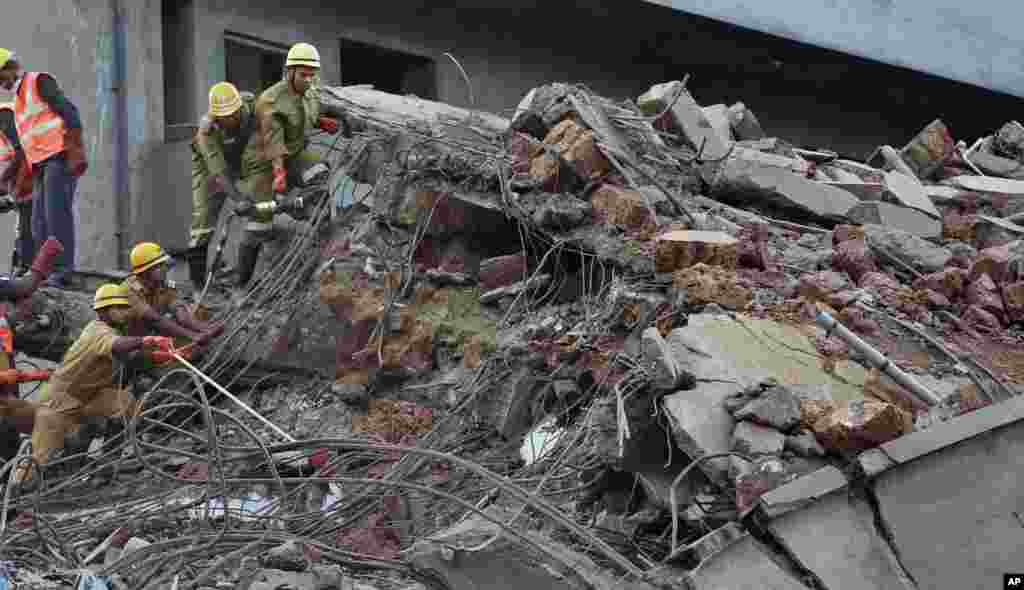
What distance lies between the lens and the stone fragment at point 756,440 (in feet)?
17.9

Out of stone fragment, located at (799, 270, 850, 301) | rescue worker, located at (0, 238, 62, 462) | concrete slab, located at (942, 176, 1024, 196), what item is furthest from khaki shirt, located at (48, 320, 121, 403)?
concrete slab, located at (942, 176, 1024, 196)

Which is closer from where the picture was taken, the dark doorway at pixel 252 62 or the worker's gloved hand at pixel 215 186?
the worker's gloved hand at pixel 215 186

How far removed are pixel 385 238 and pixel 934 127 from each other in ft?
13.7

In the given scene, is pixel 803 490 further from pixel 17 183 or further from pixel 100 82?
pixel 100 82

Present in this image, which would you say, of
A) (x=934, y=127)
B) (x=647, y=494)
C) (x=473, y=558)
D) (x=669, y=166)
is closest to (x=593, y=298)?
(x=669, y=166)

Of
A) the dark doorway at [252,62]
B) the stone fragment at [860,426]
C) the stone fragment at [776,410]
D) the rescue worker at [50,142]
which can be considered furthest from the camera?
the dark doorway at [252,62]

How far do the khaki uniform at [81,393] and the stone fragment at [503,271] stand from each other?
209 cm

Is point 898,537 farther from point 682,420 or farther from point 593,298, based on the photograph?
point 593,298

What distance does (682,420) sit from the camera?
18.5 ft

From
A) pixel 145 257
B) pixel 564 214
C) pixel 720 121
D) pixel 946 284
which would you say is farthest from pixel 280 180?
pixel 946 284

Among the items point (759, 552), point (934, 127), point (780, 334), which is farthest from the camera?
point (934, 127)

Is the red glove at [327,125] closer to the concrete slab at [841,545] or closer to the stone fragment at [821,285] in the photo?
the stone fragment at [821,285]

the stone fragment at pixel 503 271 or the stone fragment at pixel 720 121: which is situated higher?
the stone fragment at pixel 720 121

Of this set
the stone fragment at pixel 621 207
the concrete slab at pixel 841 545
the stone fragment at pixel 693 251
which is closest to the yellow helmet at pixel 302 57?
the stone fragment at pixel 621 207
